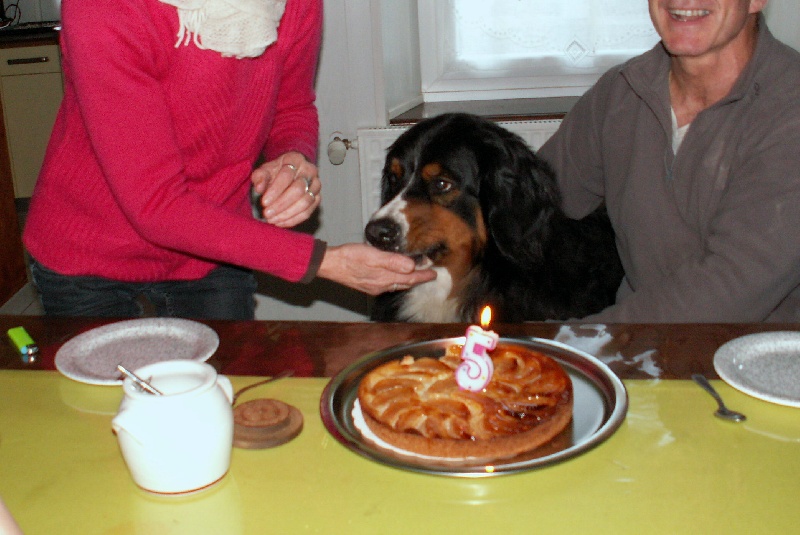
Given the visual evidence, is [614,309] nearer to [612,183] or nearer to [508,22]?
[612,183]

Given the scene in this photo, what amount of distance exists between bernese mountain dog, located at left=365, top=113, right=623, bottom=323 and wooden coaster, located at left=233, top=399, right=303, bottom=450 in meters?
1.09

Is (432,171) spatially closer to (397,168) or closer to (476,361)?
(397,168)

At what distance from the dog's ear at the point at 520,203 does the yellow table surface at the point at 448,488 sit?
1.11m

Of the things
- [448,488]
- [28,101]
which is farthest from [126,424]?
[28,101]

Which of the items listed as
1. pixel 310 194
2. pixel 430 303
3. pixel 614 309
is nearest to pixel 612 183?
pixel 614 309

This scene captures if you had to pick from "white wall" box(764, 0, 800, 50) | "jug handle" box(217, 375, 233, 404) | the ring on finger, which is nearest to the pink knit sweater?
the ring on finger

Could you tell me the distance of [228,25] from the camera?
145cm

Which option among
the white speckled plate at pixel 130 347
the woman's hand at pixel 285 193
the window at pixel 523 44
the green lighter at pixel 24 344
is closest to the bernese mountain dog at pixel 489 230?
the woman's hand at pixel 285 193

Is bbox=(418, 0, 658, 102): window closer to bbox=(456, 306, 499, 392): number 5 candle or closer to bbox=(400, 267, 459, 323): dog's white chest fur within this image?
bbox=(400, 267, 459, 323): dog's white chest fur

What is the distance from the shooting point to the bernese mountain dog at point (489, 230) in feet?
6.98

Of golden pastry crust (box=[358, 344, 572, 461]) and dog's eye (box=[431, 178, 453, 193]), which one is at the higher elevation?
golden pastry crust (box=[358, 344, 572, 461])

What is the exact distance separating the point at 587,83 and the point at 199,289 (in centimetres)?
203

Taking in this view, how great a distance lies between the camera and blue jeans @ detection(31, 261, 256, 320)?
1698 millimetres

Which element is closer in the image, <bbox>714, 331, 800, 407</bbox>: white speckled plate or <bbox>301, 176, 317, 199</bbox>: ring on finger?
<bbox>714, 331, 800, 407</bbox>: white speckled plate
